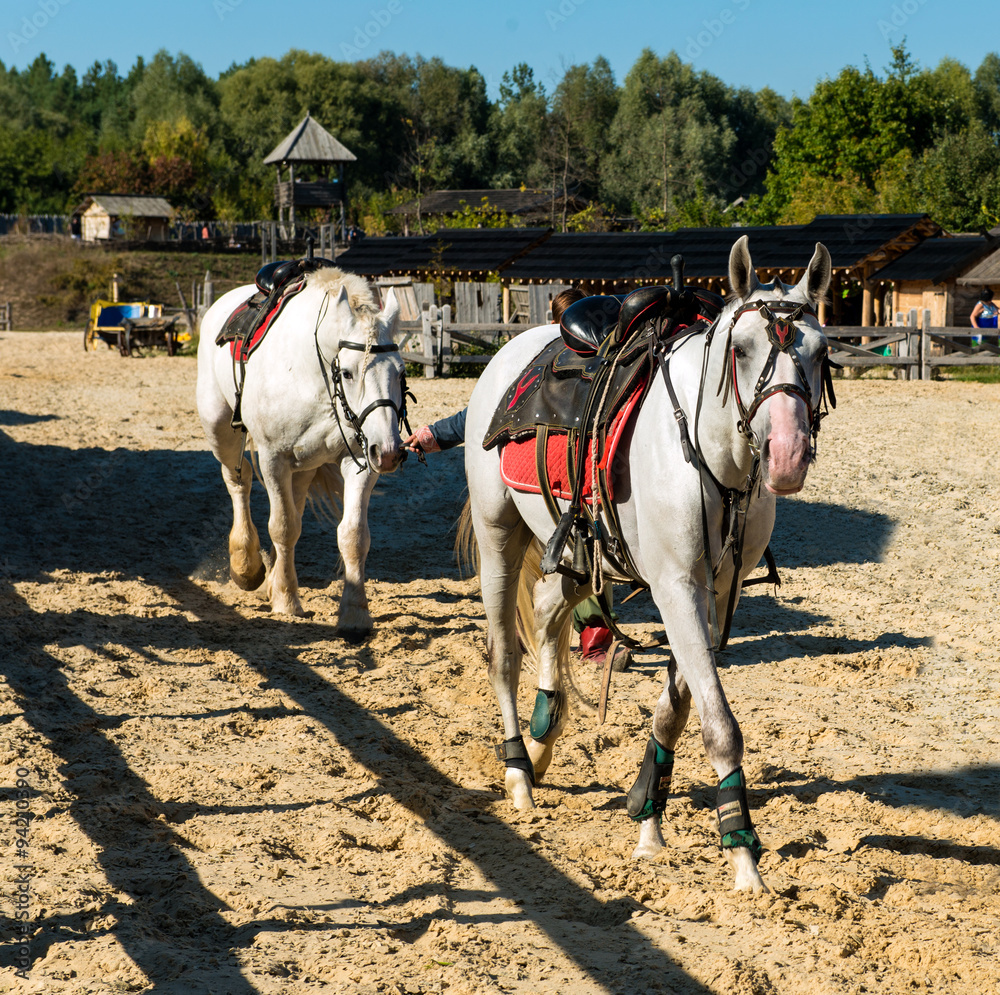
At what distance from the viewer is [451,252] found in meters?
27.9

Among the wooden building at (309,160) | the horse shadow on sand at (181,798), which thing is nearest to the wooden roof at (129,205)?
the wooden building at (309,160)

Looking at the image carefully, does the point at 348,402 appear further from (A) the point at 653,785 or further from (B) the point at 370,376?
(A) the point at 653,785

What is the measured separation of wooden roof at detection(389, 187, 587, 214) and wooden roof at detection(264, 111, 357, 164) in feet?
23.3

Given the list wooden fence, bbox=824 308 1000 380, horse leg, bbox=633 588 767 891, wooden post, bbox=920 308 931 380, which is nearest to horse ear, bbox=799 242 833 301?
horse leg, bbox=633 588 767 891

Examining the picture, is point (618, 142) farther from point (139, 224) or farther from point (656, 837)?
point (656, 837)

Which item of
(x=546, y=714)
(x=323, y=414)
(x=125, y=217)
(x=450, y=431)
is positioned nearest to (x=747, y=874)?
(x=546, y=714)

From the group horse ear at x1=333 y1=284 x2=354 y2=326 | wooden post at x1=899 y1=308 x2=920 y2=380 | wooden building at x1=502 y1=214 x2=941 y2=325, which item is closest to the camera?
horse ear at x1=333 y1=284 x2=354 y2=326

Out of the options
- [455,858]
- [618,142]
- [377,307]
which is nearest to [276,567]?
[377,307]

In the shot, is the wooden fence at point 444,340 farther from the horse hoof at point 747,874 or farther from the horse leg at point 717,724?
the horse hoof at point 747,874

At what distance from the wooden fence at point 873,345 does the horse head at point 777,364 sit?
601 inches

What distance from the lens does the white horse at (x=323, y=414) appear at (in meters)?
5.91

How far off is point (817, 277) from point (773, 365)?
0.99ft

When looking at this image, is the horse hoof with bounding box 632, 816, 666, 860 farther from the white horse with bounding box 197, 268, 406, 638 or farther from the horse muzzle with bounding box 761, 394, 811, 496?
the white horse with bounding box 197, 268, 406, 638

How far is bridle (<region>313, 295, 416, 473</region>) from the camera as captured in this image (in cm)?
586
